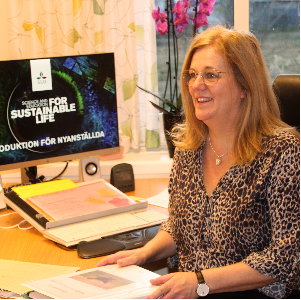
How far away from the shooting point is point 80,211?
164 centimetres

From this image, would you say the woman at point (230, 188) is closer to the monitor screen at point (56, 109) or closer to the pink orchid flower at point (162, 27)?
the monitor screen at point (56, 109)

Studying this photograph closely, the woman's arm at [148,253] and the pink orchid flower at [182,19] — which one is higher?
the pink orchid flower at [182,19]

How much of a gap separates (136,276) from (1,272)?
395 millimetres

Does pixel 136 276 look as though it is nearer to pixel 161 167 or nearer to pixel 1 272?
pixel 1 272

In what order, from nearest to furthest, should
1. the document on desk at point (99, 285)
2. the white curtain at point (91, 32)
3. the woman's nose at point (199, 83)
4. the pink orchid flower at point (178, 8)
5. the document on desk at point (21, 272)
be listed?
the document on desk at point (99, 285), the document on desk at point (21, 272), the woman's nose at point (199, 83), the pink orchid flower at point (178, 8), the white curtain at point (91, 32)

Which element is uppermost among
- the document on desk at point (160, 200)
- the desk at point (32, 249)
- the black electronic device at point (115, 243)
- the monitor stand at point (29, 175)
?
the monitor stand at point (29, 175)

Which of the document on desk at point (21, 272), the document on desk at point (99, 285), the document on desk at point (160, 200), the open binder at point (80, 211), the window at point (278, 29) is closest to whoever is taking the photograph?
the document on desk at point (99, 285)

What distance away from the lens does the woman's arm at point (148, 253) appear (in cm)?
130

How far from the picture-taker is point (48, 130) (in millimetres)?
1830

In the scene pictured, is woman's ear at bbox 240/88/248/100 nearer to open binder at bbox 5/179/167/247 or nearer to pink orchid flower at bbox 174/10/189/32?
open binder at bbox 5/179/167/247

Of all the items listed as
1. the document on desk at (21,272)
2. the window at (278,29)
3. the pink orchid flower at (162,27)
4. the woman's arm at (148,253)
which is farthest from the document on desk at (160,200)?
the window at (278,29)

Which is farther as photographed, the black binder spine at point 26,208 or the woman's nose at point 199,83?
the black binder spine at point 26,208

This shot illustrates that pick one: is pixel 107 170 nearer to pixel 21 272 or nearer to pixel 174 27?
pixel 174 27

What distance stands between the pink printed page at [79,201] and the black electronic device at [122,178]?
167 millimetres
